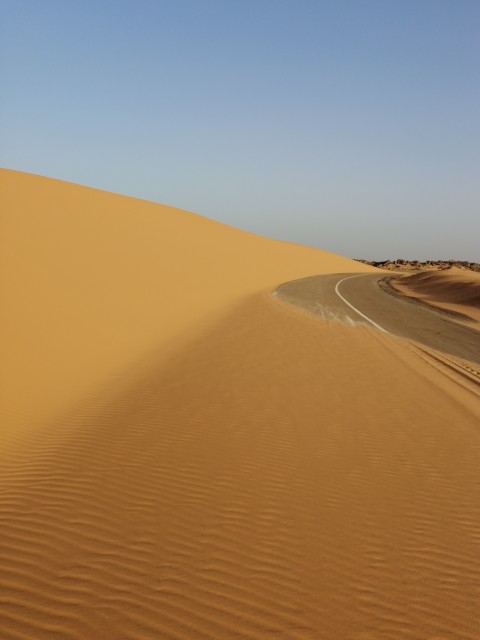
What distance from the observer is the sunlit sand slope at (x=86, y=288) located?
10.1 metres

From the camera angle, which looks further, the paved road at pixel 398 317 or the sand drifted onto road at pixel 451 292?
the sand drifted onto road at pixel 451 292

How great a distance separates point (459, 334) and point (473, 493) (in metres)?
12.5

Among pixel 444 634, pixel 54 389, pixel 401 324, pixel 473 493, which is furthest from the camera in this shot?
pixel 401 324

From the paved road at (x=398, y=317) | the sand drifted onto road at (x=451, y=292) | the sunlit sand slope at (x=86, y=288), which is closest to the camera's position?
the sunlit sand slope at (x=86, y=288)

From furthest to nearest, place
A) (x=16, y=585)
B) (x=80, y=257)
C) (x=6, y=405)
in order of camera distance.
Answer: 1. (x=80, y=257)
2. (x=6, y=405)
3. (x=16, y=585)

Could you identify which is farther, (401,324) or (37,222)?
(37,222)

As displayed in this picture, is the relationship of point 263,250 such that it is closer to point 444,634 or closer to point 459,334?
point 459,334

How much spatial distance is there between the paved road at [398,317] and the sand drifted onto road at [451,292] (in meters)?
2.06

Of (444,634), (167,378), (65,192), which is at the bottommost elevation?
(444,634)

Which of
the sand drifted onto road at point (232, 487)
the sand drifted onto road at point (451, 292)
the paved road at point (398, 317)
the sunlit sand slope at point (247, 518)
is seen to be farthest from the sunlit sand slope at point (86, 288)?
the sand drifted onto road at point (451, 292)

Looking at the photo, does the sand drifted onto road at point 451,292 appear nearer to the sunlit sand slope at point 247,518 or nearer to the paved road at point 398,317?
the paved road at point 398,317

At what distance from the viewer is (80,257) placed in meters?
22.5

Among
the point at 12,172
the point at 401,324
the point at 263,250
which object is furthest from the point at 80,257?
the point at 263,250

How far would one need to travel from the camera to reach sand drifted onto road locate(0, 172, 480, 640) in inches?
137
